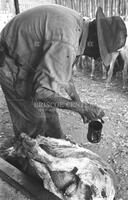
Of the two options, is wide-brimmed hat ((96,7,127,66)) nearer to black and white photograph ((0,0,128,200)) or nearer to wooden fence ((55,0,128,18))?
black and white photograph ((0,0,128,200))

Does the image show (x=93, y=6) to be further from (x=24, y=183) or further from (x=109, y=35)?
(x=24, y=183)

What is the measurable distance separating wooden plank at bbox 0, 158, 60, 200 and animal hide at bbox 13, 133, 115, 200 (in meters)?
0.12

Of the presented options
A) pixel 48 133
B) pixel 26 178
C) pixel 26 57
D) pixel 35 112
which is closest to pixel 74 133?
pixel 48 133

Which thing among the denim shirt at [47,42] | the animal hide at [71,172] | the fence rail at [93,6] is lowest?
the animal hide at [71,172]

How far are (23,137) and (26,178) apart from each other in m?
0.42

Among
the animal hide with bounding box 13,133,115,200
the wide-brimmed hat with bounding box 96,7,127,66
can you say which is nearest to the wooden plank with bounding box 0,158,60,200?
the animal hide with bounding box 13,133,115,200

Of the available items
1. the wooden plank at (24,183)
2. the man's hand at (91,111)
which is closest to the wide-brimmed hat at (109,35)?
the man's hand at (91,111)

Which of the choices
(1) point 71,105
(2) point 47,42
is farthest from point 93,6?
(1) point 71,105

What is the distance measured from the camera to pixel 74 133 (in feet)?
13.1

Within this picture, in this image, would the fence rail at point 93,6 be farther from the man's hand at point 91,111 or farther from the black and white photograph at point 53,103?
the man's hand at point 91,111

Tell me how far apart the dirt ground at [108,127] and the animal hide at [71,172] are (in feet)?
1.17

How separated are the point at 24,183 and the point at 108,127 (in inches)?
76.7

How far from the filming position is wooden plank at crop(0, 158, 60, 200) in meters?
2.47

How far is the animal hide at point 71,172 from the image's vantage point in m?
2.34
